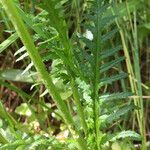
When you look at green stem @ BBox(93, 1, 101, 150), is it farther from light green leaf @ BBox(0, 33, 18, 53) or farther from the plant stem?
light green leaf @ BBox(0, 33, 18, 53)

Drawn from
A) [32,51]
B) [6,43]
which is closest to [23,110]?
[6,43]

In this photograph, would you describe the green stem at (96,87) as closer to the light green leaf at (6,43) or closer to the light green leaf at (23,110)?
the light green leaf at (6,43)

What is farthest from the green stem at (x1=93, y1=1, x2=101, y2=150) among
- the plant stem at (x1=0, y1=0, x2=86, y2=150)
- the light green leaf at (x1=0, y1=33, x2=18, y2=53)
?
the light green leaf at (x1=0, y1=33, x2=18, y2=53)

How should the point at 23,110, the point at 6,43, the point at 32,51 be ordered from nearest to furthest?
the point at 32,51, the point at 6,43, the point at 23,110

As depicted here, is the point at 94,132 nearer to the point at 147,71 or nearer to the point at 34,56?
the point at 34,56

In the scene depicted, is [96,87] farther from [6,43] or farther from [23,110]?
[23,110]

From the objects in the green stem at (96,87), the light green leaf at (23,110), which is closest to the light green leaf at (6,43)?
the green stem at (96,87)

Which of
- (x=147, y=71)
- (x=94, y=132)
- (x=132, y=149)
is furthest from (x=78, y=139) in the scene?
(x=147, y=71)

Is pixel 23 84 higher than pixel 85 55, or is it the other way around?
pixel 85 55

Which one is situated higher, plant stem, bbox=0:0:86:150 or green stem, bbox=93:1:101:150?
plant stem, bbox=0:0:86:150

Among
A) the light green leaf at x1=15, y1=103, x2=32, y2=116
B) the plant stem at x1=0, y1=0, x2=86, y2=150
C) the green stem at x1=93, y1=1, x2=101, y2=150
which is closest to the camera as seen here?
the plant stem at x1=0, y1=0, x2=86, y2=150

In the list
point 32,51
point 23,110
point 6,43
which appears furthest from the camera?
point 23,110
